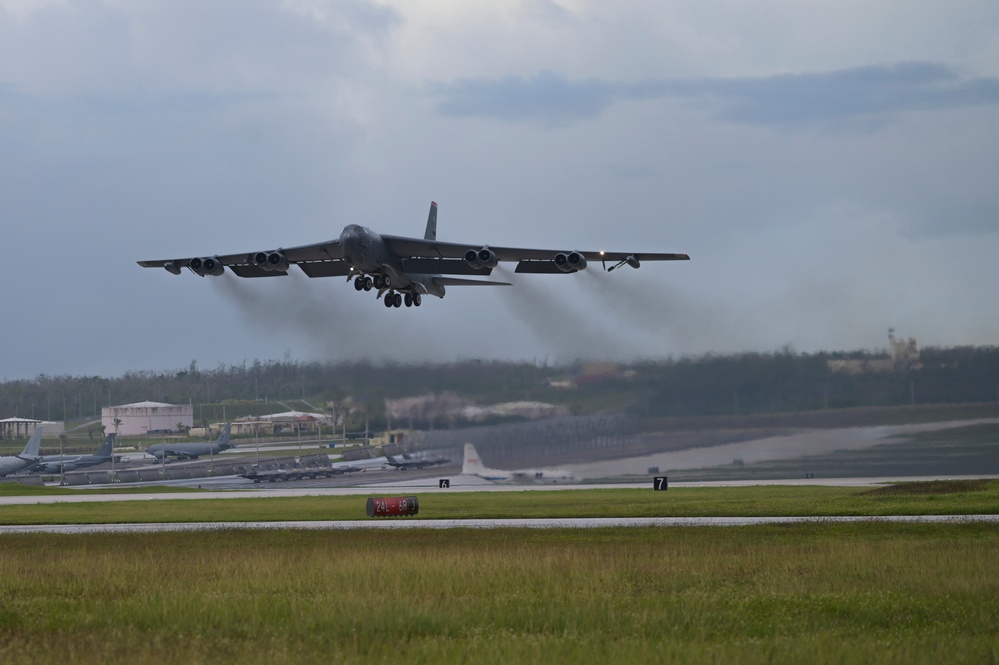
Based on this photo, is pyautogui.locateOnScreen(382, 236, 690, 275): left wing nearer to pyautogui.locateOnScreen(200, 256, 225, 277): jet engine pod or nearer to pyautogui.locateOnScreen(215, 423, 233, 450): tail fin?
pyautogui.locateOnScreen(200, 256, 225, 277): jet engine pod

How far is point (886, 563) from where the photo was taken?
18000 millimetres

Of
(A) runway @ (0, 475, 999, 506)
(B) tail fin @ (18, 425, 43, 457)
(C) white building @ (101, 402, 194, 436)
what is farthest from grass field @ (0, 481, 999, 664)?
(C) white building @ (101, 402, 194, 436)

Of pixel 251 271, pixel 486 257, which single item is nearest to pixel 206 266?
pixel 251 271

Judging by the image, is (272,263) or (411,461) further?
(411,461)

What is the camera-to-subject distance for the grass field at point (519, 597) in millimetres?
11555

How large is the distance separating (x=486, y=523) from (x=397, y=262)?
42.3 ft

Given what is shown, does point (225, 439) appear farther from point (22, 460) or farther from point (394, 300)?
point (394, 300)

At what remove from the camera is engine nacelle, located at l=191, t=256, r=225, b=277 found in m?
40.0

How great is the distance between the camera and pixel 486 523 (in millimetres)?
30844

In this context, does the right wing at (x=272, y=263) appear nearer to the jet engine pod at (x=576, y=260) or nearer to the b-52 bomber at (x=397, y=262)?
the b-52 bomber at (x=397, y=262)

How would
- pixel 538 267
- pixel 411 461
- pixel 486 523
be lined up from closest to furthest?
1. pixel 486 523
2. pixel 538 267
3. pixel 411 461

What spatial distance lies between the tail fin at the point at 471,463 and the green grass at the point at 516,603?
2632 cm

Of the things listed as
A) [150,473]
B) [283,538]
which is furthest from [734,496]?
[150,473]

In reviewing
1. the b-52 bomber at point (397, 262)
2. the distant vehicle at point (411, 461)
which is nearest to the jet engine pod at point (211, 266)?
the b-52 bomber at point (397, 262)
